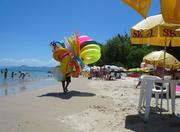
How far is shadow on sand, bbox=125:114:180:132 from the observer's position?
6767 millimetres

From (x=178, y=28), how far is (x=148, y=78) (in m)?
1.36

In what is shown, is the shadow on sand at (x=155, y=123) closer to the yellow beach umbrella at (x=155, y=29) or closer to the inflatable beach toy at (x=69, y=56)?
the yellow beach umbrella at (x=155, y=29)

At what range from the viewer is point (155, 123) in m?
7.33

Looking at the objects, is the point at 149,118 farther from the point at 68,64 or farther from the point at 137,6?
the point at 68,64

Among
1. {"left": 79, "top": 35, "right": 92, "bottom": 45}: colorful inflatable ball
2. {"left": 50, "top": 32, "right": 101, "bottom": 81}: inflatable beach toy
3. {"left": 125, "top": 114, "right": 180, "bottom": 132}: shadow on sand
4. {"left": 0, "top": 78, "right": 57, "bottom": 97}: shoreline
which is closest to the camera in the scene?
{"left": 125, "top": 114, "right": 180, "bottom": 132}: shadow on sand

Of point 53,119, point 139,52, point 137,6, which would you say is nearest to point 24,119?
point 53,119

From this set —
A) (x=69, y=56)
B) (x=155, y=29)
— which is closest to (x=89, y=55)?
(x=69, y=56)

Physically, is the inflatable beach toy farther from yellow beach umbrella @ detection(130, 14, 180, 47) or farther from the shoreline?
yellow beach umbrella @ detection(130, 14, 180, 47)

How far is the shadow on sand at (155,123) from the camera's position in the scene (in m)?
6.77

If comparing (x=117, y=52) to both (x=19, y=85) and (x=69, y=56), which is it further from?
(x=69, y=56)

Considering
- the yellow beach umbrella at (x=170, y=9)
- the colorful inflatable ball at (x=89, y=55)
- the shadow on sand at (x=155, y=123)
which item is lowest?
the shadow on sand at (x=155, y=123)

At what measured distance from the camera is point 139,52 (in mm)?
59750

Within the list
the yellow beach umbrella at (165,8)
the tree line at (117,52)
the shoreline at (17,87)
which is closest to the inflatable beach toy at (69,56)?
the shoreline at (17,87)

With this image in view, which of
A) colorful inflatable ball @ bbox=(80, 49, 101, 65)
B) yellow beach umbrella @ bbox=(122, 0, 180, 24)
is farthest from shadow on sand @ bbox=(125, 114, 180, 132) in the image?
colorful inflatable ball @ bbox=(80, 49, 101, 65)
